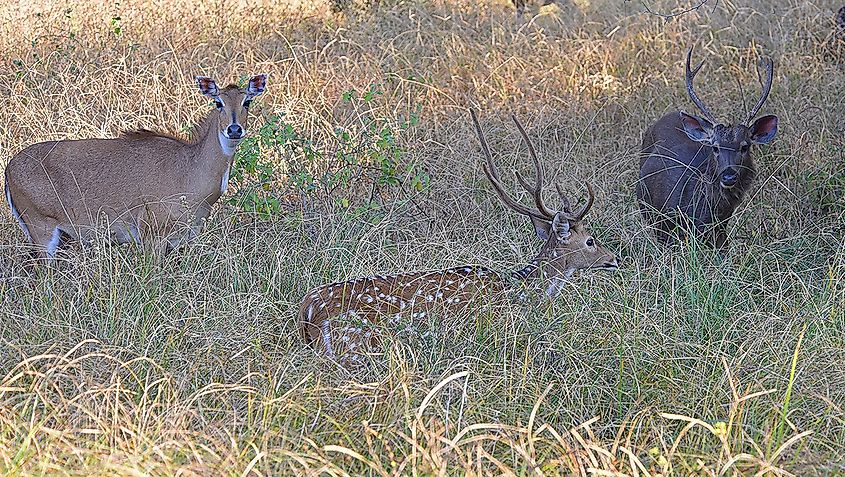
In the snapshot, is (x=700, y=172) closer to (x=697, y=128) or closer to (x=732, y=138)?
(x=697, y=128)

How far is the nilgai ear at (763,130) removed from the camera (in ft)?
20.4

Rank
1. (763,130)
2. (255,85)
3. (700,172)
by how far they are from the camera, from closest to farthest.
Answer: (255,85) → (763,130) → (700,172)

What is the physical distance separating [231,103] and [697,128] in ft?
8.43

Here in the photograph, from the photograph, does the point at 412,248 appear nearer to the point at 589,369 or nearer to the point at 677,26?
the point at 589,369

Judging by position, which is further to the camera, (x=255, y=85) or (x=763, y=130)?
(x=763, y=130)

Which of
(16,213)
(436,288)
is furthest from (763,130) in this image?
(16,213)

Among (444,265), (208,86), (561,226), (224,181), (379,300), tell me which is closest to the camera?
(379,300)

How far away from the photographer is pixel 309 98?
7.88 meters

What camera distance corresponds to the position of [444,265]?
18.3 feet

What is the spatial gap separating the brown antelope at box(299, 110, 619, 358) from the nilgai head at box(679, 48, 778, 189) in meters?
1.35

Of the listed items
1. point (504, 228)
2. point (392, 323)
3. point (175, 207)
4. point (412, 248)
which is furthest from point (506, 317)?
point (175, 207)

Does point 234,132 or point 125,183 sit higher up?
point 234,132

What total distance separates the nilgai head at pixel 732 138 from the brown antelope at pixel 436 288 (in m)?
1.35

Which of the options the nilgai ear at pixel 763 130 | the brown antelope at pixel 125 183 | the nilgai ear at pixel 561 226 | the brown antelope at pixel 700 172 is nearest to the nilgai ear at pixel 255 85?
the brown antelope at pixel 125 183
